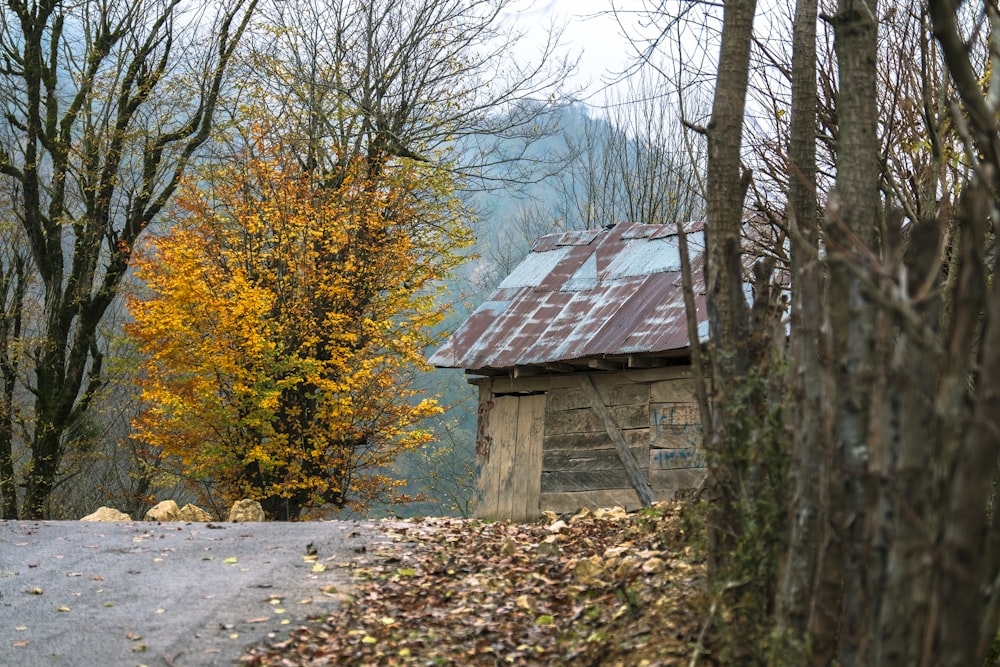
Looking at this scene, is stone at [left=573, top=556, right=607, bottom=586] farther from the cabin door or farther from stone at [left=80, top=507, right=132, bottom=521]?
stone at [left=80, top=507, right=132, bottom=521]

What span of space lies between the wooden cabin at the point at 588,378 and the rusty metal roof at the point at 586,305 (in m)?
0.02

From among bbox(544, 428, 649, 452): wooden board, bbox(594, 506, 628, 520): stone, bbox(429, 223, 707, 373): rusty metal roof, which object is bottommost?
bbox(594, 506, 628, 520): stone

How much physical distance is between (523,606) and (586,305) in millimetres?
7088

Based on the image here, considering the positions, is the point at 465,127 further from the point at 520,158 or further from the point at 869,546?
the point at 869,546

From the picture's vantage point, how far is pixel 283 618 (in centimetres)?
742

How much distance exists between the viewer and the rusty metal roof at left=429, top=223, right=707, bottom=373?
12.6 m

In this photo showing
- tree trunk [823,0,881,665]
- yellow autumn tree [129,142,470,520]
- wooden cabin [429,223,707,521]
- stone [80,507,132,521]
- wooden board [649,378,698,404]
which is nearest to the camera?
tree trunk [823,0,881,665]

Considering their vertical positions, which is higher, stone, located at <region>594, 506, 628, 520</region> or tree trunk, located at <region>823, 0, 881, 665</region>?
tree trunk, located at <region>823, 0, 881, 665</region>

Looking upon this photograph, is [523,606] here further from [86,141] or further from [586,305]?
[86,141]

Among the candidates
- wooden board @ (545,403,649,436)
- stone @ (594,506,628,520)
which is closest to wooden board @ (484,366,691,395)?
wooden board @ (545,403,649,436)

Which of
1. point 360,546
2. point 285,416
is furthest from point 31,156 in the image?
point 360,546

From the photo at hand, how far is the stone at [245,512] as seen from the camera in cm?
1280

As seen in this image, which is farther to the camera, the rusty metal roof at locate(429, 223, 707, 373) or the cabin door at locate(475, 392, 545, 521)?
the cabin door at locate(475, 392, 545, 521)

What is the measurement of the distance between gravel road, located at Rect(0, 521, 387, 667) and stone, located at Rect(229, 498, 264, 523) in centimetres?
141
